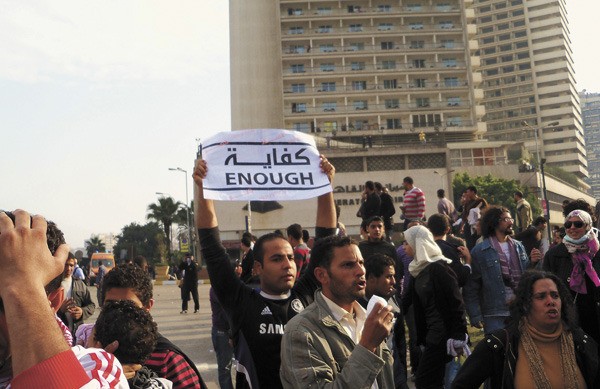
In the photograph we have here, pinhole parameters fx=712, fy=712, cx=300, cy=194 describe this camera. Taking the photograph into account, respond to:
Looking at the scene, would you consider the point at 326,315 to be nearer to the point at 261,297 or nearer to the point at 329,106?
the point at 261,297

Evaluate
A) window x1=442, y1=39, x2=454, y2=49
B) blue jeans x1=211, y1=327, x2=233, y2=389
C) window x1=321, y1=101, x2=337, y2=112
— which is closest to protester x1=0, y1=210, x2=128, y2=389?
blue jeans x1=211, y1=327, x2=233, y2=389

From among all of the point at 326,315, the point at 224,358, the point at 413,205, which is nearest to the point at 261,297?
the point at 326,315

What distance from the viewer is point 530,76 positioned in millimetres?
131500

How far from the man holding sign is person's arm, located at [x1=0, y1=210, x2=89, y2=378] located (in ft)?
8.53

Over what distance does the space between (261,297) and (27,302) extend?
2811 millimetres

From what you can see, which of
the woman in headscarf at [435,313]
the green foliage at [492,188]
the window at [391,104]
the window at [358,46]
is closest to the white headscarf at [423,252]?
the woman in headscarf at [435,313]

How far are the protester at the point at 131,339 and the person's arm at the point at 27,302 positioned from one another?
53.1 inches

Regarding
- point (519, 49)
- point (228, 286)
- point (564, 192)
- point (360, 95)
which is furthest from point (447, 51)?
point (228, 286)

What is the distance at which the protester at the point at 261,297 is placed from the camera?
4047 millimetres

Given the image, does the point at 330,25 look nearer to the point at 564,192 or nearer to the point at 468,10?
the point at 468,10

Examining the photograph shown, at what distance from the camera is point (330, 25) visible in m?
75.6

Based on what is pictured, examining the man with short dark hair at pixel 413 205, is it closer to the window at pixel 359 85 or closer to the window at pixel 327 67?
the window at pixel 327 67

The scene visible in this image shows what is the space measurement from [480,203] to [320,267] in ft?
32.2

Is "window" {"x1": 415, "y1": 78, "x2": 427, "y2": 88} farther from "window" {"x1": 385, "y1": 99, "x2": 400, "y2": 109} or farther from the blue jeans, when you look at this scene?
the blue jeans
